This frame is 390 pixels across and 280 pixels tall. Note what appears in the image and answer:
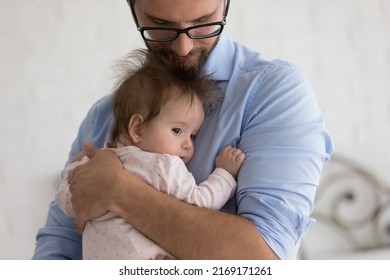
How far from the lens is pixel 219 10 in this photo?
1166 millimetres

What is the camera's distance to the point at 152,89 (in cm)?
108

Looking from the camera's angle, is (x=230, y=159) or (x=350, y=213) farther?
(x=350, y=213)

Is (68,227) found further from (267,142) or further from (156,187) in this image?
(267,142)

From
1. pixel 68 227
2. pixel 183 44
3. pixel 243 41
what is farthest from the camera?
pixel 243 41

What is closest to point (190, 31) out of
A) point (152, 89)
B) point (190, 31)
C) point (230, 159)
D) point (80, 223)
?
point (190, 31)

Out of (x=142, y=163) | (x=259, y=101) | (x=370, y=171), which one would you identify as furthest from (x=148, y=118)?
(x=370, y=171)

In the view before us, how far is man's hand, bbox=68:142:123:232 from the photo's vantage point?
104 centimetres

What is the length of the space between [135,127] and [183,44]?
0.63ft

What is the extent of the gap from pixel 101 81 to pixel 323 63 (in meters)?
0.85

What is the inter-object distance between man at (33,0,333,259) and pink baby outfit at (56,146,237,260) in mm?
20

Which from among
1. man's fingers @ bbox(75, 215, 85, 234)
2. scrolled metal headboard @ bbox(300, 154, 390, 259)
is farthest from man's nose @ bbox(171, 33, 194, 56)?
scrolled metal headboard @ bbox(300, 154, 390, 259)

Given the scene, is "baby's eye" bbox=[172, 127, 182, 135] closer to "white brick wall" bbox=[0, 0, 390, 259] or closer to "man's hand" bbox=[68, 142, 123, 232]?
"man's hand" bbox=[68, 142, 123, 232]

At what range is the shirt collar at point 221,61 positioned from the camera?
1.17 m

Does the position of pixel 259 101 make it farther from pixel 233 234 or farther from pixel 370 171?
pixel 370 171
